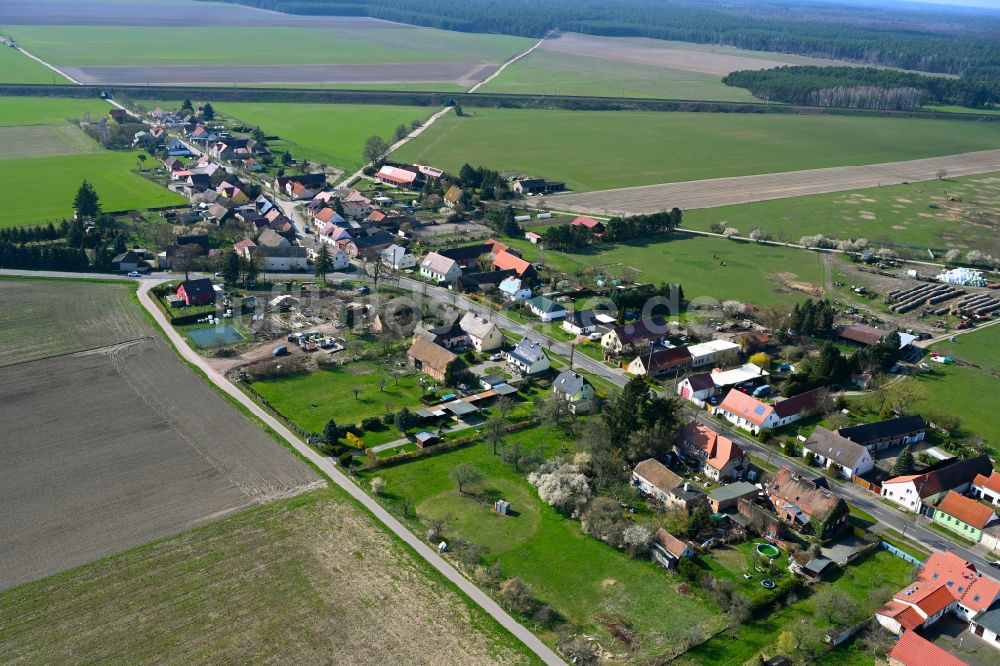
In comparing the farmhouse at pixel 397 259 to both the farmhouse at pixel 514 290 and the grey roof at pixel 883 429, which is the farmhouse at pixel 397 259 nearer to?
the farmhouse at pixel 514 290

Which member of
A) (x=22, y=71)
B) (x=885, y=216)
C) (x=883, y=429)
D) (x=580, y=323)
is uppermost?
(x=22, y=71)

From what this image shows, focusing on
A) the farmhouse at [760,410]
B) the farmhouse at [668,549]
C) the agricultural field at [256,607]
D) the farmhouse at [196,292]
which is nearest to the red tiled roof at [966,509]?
the farmhouse at [760,410]

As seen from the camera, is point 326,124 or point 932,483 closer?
point 932,483

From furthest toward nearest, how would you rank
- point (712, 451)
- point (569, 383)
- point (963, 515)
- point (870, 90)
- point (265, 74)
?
point (265, 74), point (870, 90), point (569, 383), point (712, 451), point (963, 515)

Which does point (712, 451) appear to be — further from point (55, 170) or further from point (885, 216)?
point (55, 170)

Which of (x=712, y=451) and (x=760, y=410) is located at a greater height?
(x=760, y=410)

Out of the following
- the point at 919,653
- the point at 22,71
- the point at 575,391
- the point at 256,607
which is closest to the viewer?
the point at 919,653

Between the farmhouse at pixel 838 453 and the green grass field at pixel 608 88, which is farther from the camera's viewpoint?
the green grass field at pixel 608 88

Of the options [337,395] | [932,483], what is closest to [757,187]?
[932,483]
